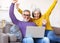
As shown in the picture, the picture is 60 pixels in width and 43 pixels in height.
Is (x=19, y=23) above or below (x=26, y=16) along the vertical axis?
below

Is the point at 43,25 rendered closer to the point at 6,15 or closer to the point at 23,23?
the point at 23,23

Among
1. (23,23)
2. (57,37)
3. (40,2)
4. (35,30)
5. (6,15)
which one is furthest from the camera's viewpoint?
(40,2)

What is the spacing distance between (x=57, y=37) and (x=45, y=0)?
100 centimetres

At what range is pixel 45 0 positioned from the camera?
3568 millimetres

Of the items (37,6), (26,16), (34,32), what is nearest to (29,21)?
(26,16)

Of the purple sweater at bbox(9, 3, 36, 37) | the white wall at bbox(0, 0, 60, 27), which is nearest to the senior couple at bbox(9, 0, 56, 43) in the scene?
the purple sweater at bbox(9, 3, 36, 37)

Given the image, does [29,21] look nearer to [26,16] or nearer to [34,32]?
[26,16]

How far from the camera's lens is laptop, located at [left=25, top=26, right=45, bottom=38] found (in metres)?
2.48

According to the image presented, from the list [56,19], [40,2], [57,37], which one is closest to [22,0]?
[40,2]

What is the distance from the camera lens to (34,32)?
8.26 ft

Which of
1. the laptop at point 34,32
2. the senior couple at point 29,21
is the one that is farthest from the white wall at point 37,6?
the laptop at point 34,32

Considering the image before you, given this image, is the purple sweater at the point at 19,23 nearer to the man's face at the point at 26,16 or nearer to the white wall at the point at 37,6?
the man's face at the point at 26,16

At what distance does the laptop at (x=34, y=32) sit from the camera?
97.6 inches

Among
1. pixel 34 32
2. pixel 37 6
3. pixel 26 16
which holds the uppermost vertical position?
pixel 37 6
